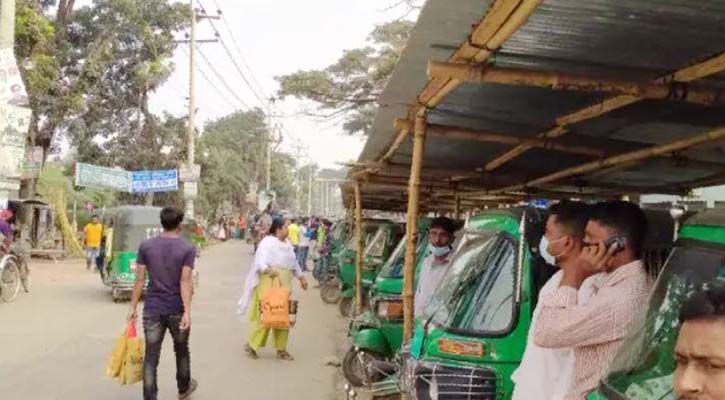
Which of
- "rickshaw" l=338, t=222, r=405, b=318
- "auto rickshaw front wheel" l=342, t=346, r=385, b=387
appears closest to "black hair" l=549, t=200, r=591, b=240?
"auto rickshaw front wheel" l=342, t=346, r=385, b=387

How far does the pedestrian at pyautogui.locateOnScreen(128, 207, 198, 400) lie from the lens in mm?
6156

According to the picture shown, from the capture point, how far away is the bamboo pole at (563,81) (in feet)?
12.5

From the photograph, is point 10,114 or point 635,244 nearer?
point 635,244

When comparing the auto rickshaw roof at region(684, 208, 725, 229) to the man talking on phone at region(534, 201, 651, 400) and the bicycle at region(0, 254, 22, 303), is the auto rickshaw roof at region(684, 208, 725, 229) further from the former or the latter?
Result: the bicycle at region(0, 254, 22, 303)

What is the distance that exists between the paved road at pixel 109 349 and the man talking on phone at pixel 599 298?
4739mm

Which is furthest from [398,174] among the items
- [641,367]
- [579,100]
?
[641,367]

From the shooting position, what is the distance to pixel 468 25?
11.5ft

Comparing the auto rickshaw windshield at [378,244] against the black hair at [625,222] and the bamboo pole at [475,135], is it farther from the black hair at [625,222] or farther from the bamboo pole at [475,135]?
the black hair at [625,222]

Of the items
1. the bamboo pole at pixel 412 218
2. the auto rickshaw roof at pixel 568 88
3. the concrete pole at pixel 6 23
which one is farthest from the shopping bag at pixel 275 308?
the concrete pole at pixel 6 23

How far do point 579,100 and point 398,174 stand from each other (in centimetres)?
470

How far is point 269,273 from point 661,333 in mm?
6810

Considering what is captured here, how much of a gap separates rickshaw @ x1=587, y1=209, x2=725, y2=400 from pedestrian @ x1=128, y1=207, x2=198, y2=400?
4.25 metres

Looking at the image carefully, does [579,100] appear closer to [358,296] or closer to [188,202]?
[358,296]

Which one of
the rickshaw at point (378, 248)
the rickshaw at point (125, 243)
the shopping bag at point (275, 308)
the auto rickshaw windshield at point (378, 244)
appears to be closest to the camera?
the shopping bag at point (275, 308)
